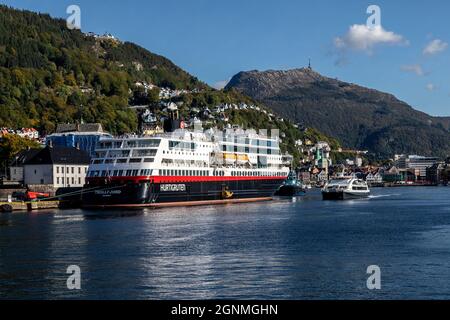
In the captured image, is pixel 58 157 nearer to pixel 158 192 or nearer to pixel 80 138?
pixel 158 192

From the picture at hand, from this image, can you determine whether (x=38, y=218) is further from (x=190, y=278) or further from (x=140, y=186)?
(x=190, y=278)

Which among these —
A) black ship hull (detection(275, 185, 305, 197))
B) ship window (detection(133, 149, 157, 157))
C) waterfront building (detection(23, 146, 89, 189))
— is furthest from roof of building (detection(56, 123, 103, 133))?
ship window (detection(133, 149, 157, 157))

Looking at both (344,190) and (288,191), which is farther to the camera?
(288,191)

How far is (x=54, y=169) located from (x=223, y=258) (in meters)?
80.5

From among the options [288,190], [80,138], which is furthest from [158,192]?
[80,138]

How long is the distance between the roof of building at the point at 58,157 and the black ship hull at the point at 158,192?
2760 centimetres

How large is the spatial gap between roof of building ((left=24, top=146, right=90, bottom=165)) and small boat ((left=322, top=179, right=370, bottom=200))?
43.9 meters

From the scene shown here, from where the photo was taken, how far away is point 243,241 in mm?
52375

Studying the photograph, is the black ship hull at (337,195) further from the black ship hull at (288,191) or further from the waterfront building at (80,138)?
the waterfront building at (80,138)

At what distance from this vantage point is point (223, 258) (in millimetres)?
43438

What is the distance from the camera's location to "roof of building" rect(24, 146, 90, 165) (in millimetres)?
119812

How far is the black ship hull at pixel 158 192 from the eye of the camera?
3565 inches

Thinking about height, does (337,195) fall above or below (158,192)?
below

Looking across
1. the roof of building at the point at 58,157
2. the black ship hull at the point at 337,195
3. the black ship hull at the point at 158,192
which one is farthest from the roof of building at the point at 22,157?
the black ship hull at the point at 337,195
